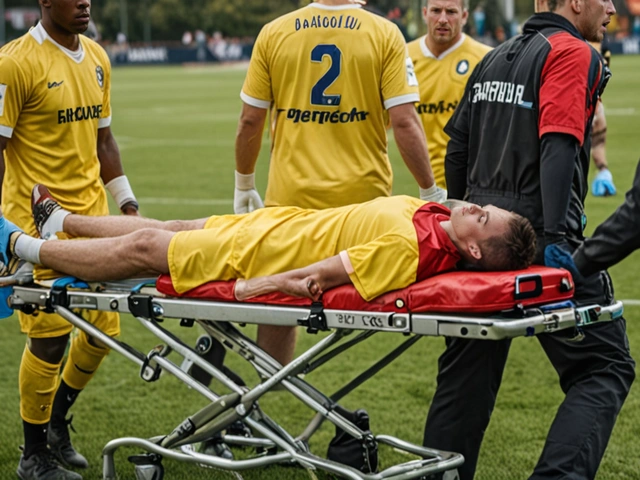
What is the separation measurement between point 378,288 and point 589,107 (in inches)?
42.2

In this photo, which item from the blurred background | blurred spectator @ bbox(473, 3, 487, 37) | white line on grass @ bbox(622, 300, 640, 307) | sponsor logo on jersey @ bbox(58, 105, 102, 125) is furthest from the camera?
the blurred background

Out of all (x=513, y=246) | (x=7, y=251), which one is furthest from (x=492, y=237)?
(x=7, y=251)

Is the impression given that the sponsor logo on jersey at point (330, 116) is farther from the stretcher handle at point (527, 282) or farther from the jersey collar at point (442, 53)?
the jersey collar at point (442, 53)

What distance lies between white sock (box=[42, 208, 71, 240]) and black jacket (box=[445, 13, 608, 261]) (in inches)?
70.9

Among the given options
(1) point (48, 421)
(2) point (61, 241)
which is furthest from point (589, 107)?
(1) point (48, 421)

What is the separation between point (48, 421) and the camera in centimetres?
526

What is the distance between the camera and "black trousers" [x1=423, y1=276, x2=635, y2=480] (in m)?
4.04

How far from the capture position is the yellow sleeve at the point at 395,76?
5289mm

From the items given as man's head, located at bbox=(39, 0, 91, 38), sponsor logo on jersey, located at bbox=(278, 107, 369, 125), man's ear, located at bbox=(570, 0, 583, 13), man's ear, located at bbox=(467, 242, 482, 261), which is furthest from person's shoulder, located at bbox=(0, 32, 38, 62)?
man's ear, located at bbox=(570, 0, 583, 13)

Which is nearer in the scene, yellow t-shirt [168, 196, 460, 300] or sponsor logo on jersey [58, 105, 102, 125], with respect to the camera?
yellow t-shirt [168, 196, 460, 300]

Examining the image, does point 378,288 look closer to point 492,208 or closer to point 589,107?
point 492,208

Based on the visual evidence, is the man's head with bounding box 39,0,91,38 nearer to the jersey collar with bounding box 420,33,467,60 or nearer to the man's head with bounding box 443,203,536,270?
the man's head with bounding box 443,203,536,270

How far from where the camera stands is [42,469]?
16.8 feet

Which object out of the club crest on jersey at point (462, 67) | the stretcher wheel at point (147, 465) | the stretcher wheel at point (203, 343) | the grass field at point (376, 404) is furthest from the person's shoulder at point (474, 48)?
the stretcher wheel at point (147, 465)
